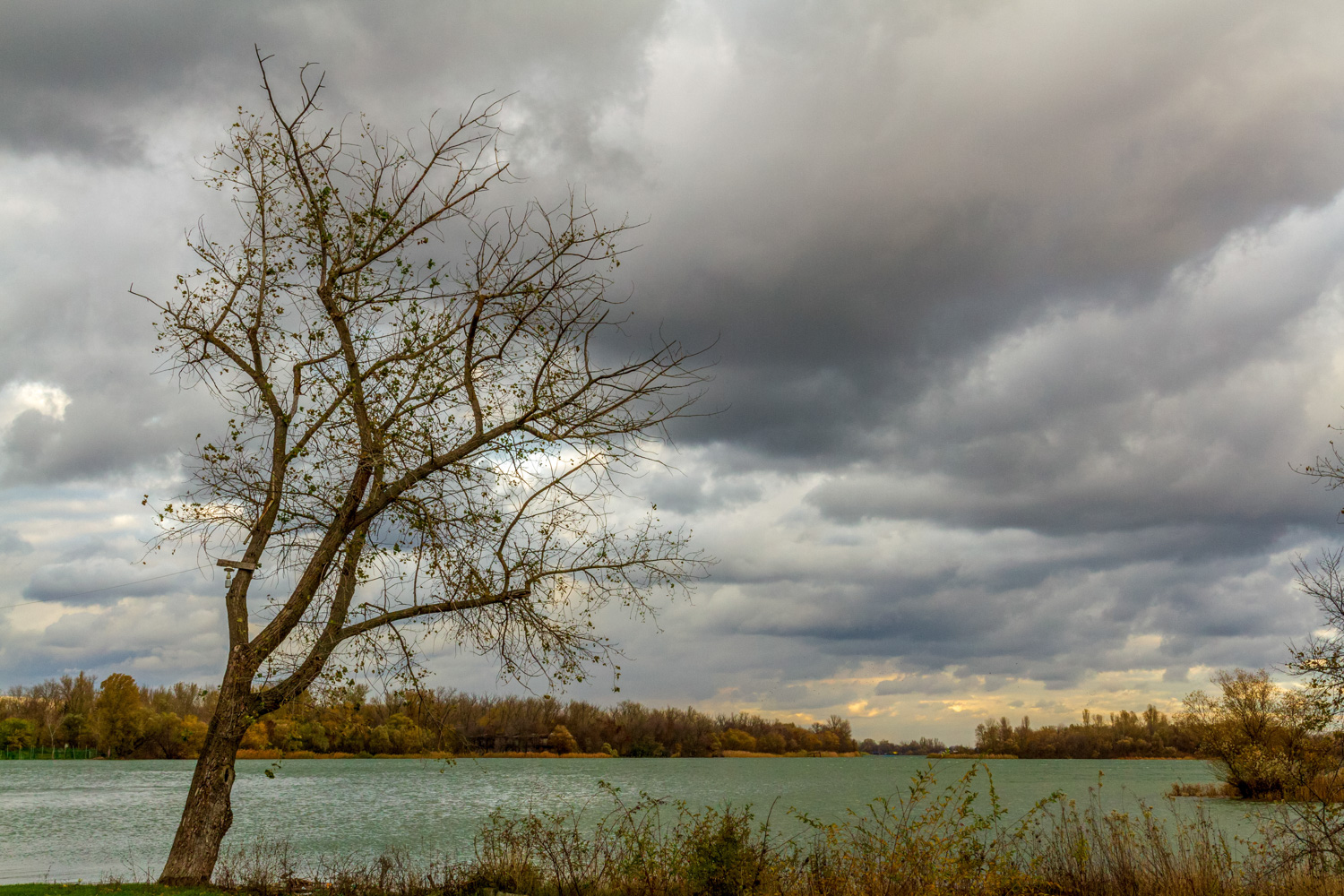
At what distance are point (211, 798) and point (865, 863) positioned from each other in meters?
9.30

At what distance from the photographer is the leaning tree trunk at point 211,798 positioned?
41.5 feet

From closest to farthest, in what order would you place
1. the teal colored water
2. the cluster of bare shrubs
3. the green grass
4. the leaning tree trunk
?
the green grass, the cluster of bare shrubs, the leaning tree trunk, the teal colored water

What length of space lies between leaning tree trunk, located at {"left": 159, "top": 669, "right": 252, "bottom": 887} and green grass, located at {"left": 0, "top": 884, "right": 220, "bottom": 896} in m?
0.47

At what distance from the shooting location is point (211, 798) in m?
13.0

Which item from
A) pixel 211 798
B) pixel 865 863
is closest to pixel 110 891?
pixel 211 798

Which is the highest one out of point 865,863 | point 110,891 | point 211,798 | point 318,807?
point 211,798

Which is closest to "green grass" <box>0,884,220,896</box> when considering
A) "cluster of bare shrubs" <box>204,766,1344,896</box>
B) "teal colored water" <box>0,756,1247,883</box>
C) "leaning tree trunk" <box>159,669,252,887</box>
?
"leaning tree trunk" <box>159,669,252,887</box>

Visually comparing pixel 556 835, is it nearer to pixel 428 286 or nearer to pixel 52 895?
pixel 52 895

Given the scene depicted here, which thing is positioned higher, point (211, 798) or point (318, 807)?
point (211, 798)

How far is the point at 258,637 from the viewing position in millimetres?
13594

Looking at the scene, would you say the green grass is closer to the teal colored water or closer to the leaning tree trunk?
the leaning tree trunk

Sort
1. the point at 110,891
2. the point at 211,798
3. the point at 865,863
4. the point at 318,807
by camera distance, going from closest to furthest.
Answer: the point at 110,891
the point at 865,863
the point at 211,798
the point at 318,807

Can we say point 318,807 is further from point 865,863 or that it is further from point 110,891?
point 865,863

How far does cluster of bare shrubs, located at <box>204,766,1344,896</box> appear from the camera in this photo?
1162 cm
